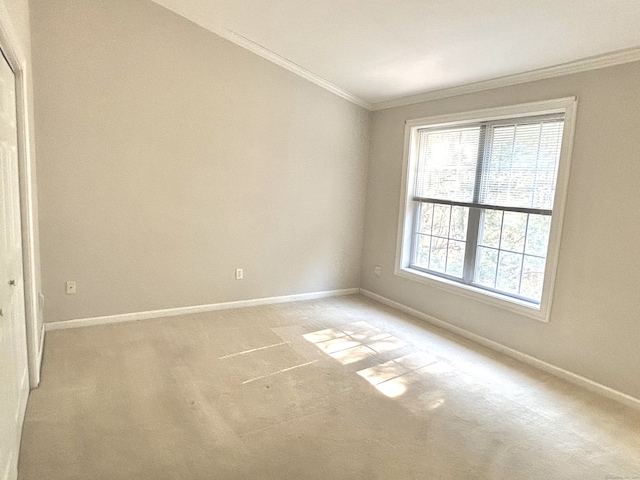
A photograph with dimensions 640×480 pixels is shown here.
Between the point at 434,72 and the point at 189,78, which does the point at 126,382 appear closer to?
the point at 189,78

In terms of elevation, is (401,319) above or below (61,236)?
below

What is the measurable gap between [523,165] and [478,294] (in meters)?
1.23

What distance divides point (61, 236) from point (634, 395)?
4607 mm

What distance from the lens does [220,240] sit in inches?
168

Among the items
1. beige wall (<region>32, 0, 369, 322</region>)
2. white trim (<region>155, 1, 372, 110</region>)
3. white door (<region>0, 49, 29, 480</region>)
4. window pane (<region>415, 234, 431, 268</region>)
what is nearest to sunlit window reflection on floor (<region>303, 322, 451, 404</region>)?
window pane (<region>415, 234, 431, 268</region>)

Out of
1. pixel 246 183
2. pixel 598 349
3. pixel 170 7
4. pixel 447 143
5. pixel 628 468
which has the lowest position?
pixel 628 468

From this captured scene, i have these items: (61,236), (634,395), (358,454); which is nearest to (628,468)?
(634,395)

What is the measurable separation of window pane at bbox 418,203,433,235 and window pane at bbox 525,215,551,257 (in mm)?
1171

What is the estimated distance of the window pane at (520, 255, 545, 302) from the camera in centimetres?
340

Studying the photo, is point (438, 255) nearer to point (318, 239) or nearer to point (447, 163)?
point (447, 163)

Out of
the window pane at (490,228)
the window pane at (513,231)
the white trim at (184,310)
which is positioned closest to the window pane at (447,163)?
the window pane at (490,228)

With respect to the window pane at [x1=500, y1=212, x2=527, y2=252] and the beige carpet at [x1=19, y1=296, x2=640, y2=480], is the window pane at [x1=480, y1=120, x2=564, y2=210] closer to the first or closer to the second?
the window pane at [x1=500, y1=212, x2=527, y2=252]

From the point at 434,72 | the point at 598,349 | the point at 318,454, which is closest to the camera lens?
the point at 318,454

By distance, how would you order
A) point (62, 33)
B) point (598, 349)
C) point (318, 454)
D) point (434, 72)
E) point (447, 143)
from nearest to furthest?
1. point (318, 454)
2. point (598, 349)
3. point (62, 33)
4. point (434, 72)
5. point (447, 143)
